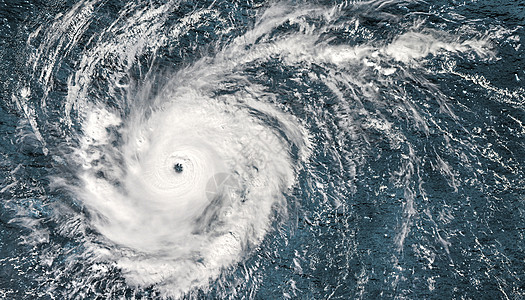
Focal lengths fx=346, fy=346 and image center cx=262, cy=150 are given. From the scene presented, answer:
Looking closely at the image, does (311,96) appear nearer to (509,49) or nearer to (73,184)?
(509,49)

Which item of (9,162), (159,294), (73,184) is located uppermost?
(9,162)

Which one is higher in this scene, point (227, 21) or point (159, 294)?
point (227, 21)

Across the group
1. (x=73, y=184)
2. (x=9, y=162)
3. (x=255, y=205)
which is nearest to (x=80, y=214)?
(x=73, y=184)

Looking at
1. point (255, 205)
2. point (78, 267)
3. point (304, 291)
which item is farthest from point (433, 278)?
point (78, 267)

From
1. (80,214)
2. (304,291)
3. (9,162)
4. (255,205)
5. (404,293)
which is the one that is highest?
(9,162)

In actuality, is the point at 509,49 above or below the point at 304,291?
above

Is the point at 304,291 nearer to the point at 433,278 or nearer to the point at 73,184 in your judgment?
the point at 433,278
